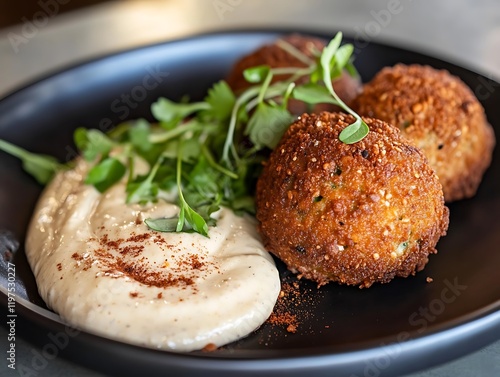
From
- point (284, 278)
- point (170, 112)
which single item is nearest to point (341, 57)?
point (170, 112)

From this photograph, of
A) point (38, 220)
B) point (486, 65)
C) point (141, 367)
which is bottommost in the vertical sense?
point (486, 65)

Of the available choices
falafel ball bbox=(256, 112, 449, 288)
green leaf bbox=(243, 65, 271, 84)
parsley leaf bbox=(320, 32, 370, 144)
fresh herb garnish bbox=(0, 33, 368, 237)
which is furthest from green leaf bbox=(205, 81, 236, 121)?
falafel ball bbox=(256, 112, 449, 288)

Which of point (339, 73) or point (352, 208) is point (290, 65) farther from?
point (352, 208)

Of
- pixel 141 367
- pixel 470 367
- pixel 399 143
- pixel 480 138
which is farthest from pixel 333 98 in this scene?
pixel 141 367

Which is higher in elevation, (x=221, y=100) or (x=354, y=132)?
(x=354, y=132)

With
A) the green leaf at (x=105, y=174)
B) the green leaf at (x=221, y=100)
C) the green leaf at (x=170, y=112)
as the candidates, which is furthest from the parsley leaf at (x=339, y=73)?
the green leaf at (x=105, y=174)

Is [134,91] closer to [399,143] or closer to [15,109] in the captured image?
[15,109]
